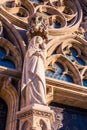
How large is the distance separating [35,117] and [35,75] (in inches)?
31.1

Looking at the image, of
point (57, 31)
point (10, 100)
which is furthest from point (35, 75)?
point (57, 31)

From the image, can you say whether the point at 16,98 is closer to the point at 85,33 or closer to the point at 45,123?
the point at 45,123

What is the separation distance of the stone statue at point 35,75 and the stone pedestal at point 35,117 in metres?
0.15

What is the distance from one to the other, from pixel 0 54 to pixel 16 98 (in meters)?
1.33

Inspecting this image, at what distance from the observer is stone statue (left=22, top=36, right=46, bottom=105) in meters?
4.27

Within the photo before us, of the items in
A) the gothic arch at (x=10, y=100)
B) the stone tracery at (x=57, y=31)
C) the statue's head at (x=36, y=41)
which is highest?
the stone tracery at (x=57, y=31)

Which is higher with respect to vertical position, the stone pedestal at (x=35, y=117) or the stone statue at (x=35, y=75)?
the stone statue at (x=35, y=75)

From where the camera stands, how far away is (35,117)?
4.00 m

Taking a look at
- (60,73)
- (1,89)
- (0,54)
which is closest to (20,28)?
(0,54)

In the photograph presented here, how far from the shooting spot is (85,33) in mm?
7484

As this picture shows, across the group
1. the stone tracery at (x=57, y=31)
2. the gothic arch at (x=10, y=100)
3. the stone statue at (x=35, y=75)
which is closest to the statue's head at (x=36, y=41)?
the stone statue at (x=35, y=75)

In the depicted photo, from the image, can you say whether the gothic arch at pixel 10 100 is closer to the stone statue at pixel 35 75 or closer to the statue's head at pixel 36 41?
the stone statue at pixel 35 75

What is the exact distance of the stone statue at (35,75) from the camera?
427 centimetres

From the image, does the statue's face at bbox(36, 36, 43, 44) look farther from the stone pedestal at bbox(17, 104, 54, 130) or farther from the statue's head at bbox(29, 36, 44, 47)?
the stone pedestal at bbox(17, 104, 54, 130)
